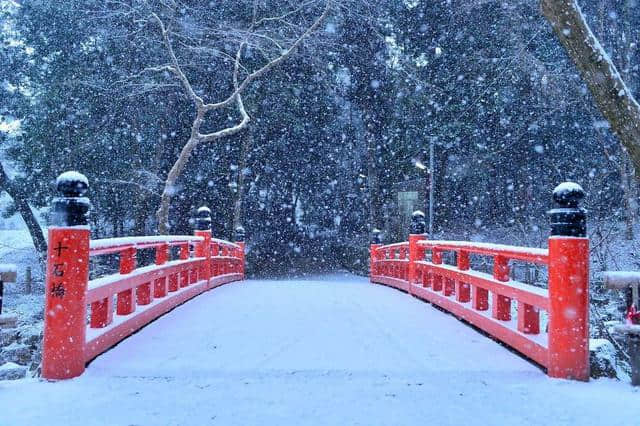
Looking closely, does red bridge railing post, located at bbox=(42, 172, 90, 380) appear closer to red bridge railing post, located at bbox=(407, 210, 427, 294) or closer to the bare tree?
red bridge railing post, located at bbox=(407, 210, 427, 294)

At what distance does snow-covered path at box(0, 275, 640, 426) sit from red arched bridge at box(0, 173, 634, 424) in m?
0.02

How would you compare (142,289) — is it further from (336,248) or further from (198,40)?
(336,248)

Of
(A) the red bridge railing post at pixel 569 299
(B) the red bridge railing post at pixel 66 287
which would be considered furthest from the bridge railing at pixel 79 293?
(A) the red bridge railing post at pixel 569 299

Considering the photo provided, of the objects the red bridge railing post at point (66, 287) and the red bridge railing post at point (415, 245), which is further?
the red bridge railing post at point (415, 245)

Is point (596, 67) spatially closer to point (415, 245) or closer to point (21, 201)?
point (415, 245)

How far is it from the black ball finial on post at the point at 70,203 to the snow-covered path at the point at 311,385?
3.54 feet

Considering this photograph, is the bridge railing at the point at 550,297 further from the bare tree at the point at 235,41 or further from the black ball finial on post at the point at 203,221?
the bare tree at the point at 235,41

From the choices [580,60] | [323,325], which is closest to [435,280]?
[323,325]

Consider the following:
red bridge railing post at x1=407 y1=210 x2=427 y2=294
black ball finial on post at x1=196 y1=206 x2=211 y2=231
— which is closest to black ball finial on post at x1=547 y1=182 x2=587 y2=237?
red bridge railing post at x1=407 y1=210 x2=427 y2=294

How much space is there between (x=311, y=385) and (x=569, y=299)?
185 centimetres

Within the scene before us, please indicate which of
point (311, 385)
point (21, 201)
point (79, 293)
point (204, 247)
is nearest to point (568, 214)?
point (311, 385)

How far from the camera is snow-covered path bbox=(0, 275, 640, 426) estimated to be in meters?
3.05

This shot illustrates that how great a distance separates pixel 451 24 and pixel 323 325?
62.5ft

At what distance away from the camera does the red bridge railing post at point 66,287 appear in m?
3.65
